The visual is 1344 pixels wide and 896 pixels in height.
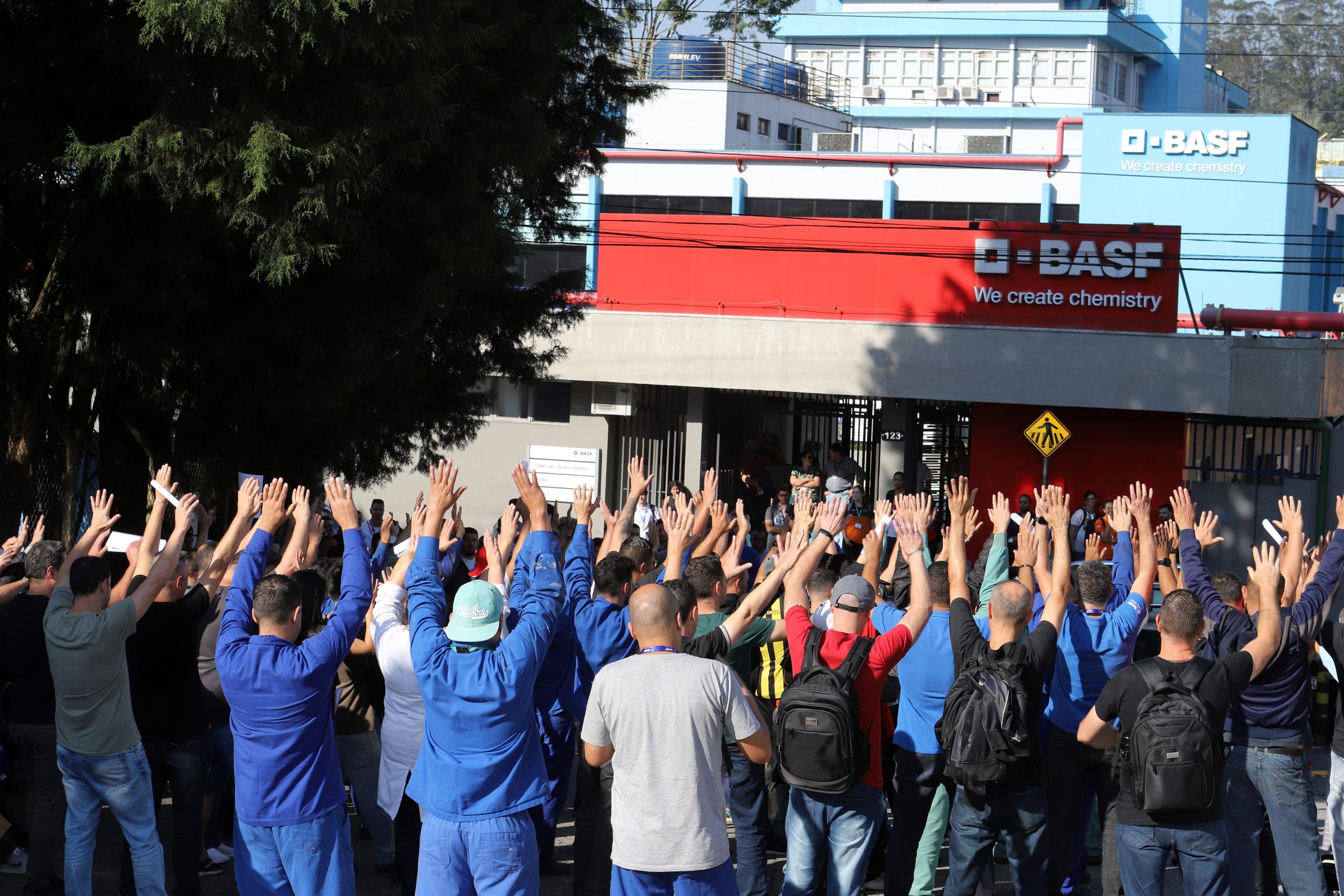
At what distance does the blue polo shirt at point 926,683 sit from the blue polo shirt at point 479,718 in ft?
7.19

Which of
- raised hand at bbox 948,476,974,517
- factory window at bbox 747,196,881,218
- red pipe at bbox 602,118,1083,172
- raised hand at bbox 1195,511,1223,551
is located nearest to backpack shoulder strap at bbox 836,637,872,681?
raised hand at bbox 948,476,974,517

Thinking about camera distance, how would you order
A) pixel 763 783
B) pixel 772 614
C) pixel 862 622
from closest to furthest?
pixel 862 622, pixel 763 783, pixel 772 614

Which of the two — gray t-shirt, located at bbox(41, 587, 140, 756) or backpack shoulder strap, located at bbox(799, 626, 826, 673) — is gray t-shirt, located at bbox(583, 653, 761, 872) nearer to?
backpack shoulder strap, located at bbox(799, 626, 826, 673)

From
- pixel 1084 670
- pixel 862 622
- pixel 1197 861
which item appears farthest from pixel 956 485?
pixel 1197 861

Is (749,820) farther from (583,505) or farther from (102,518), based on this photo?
(102,518)

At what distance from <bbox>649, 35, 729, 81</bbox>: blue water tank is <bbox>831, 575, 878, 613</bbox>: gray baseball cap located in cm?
4111

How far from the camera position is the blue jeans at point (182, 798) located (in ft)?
21.2

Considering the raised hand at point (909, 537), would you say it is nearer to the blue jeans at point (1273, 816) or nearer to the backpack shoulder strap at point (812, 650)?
the backpack shoulder strap at point (812, 650)

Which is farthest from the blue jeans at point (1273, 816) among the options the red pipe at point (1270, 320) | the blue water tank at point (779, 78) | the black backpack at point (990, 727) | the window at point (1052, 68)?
the window at point (1052, 68)

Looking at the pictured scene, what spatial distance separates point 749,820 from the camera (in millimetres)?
6656

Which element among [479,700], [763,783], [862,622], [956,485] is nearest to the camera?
[479,700]

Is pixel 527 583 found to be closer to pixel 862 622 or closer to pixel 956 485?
pixel 862 622

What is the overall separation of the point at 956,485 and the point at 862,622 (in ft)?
6.44

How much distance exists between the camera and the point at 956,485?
25.2 feet
